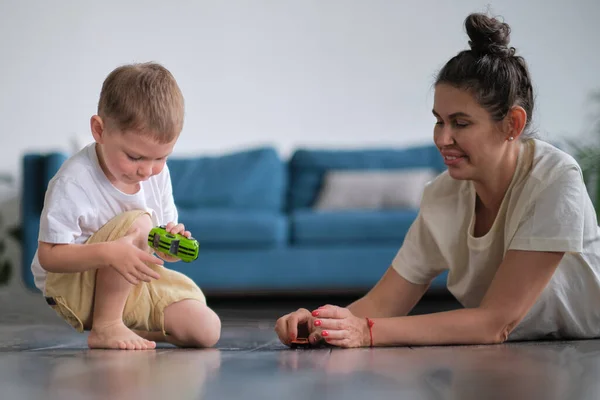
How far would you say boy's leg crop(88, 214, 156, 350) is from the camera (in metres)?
1.72

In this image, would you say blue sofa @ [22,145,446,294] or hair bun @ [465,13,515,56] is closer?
hair bun @ [465,13,515,56]

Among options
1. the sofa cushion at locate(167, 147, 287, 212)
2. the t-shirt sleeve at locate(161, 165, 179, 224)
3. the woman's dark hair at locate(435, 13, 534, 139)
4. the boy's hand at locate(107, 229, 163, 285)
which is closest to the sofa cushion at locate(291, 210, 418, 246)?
the sofa cushion at locate(167, 147, 287, 212)

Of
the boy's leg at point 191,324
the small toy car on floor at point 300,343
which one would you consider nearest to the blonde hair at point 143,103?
the boy's leg at point 191,324

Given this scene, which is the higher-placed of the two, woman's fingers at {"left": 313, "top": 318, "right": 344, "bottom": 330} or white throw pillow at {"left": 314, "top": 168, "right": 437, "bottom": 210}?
woman's fingers at {"left": 313, "top": 318, "right": 344, "bottom": 330}

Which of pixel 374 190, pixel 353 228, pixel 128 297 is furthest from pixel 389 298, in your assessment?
pixel 374 190

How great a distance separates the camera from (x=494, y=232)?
5.89ft

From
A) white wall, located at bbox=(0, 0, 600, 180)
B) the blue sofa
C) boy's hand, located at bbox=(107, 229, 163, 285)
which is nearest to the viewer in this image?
boy's hand, located at bbox=(107, 229, 163, 285)

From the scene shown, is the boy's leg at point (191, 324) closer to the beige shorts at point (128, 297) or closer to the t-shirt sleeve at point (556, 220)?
the beige shorts at point (128, 297)

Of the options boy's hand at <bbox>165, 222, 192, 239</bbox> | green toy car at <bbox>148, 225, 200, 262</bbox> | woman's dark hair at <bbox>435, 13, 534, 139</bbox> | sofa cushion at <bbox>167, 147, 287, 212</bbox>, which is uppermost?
woman's dark hair at <bbox>435, 13, 534, 139</bbox>

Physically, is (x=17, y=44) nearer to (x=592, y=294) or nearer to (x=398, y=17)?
(x=398, y=17)

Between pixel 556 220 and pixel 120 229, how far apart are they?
95 cm

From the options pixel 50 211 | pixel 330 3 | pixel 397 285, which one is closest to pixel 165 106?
pixel 50 211

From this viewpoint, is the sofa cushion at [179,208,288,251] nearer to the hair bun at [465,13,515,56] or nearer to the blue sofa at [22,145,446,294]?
the blue sofa at [22,145,446,294]

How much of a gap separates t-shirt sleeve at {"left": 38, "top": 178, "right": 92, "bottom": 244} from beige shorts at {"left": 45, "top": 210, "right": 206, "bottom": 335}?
6 cm
